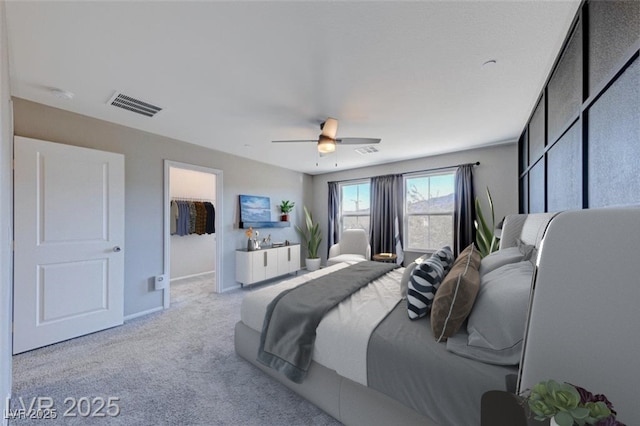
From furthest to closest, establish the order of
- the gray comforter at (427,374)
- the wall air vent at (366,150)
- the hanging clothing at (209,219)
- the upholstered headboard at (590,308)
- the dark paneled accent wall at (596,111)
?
the hanging clothing at (209,219)
the wall air vent at (366,150)
the gray comforter at (427,374)
the dark paneled accent wall at (596,111)
the upholstered headboard at (590,308)

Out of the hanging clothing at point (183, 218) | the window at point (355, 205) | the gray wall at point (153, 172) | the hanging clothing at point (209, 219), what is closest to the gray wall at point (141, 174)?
the gray wall at point (153, 172)

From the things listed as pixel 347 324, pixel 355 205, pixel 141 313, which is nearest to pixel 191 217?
pixel 141 313

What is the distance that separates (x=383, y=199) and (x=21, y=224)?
16.6 ft

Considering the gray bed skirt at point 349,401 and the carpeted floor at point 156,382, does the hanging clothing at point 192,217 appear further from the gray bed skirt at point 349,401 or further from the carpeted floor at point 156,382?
the gray bed skirt at point 349,401

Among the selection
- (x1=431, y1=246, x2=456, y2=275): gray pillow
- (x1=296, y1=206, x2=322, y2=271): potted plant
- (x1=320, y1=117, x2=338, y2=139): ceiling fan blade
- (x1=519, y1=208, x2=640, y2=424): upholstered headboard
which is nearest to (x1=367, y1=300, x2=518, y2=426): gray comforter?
(x1=519, y1=208, x2=640, y2=424): upholstered headboard

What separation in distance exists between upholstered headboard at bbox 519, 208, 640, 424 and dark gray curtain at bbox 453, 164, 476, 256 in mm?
3856

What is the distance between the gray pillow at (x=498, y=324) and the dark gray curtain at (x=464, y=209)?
A: 3163mm

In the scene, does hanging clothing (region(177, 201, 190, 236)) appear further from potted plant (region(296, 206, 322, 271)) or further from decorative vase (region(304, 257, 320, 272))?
decorative vase (region(304, 257, 320, 272))

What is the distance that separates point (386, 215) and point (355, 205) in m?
0.94

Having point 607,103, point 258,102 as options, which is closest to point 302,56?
point 258,102

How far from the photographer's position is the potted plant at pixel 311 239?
227 inches

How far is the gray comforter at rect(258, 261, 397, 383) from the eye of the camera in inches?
64.2

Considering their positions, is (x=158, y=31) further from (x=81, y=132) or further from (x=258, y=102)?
(x=81, y=132)

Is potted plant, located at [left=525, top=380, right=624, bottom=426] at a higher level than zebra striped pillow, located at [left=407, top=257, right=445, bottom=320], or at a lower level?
higher
